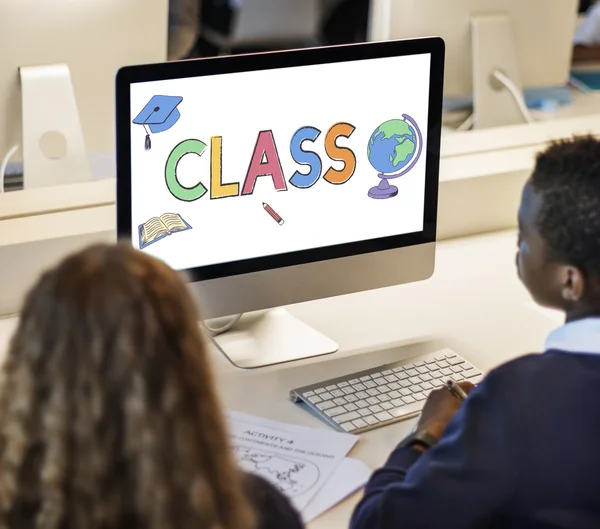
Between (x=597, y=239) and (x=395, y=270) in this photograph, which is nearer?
(x=597, y=239)

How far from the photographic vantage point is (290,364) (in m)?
1.43

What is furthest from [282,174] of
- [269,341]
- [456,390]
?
[456,390]

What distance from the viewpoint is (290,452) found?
3.91 ft

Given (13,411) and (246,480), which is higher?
(13,411)

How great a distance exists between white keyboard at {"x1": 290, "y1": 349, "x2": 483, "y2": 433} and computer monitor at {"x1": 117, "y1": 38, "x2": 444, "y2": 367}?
12cm

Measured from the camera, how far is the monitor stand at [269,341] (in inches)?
56.8

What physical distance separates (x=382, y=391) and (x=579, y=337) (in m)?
0.40

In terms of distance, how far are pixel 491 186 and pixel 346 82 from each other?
0.60m

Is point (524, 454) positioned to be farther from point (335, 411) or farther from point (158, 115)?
point (158, 115)

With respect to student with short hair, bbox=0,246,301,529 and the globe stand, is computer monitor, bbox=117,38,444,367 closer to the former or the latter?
the globe stand

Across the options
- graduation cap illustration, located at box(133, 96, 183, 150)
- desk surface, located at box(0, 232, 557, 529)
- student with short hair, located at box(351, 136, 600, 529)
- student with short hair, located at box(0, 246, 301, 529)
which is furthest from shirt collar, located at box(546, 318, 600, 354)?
graduation cap illustration, located at box(133, 96, 183, 150)

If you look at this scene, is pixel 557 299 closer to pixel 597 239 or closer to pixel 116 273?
pixel 597 239

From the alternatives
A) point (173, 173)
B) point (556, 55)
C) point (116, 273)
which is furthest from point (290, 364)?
A: point (556, 55)

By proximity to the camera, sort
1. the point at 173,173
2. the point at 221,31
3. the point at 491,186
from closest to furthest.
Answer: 1. the point at 173,173
2. the point at 491,186
3. the point at 221,31
